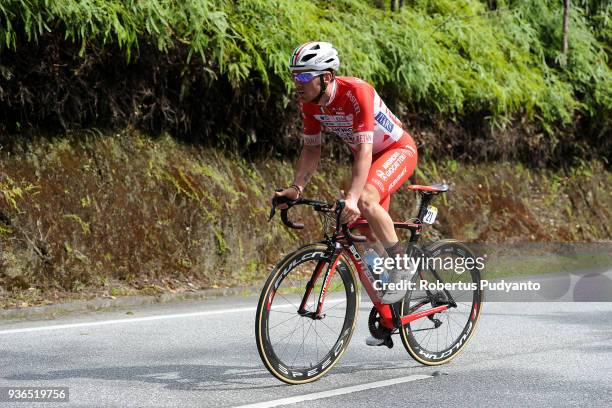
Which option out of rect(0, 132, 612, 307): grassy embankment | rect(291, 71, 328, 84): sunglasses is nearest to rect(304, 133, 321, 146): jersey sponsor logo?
rect(291, 71, 328, 84): sunglasses

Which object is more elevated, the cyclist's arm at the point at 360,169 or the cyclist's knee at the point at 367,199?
the cyclist's arm at the point at 360,169

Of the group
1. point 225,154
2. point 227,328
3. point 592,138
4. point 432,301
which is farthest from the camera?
point 592,138

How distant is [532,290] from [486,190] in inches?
228

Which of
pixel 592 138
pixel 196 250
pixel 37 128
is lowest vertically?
pixel 592 138

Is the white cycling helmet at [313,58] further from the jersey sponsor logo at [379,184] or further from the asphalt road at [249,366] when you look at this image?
the asphalt road at [249,366]

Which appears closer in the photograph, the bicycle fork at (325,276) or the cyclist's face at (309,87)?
the cyclist's face at (309,87)

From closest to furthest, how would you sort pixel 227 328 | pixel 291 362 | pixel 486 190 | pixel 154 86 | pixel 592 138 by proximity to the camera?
pixel 291 362, pixel 227 328, pixel 154 86, pixel 486 190, pixel 592 138

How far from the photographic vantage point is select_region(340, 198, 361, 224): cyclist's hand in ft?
19.8

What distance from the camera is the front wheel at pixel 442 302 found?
7.00 meters

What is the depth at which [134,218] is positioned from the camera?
11398mm

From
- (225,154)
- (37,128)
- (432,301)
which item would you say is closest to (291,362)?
(432,301)

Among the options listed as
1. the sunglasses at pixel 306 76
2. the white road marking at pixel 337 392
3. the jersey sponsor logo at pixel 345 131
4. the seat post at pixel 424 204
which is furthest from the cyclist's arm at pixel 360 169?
the white road marking at pixel 337 392

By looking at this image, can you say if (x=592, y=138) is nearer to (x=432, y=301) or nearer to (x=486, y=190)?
(x=486, y=190)

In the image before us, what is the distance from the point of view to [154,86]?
12562 millimetres
